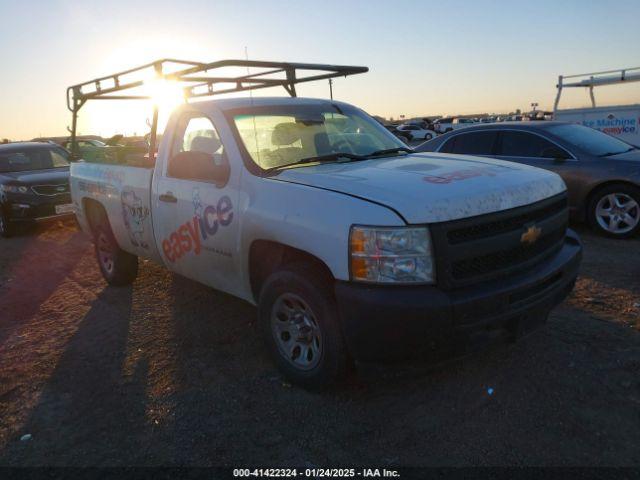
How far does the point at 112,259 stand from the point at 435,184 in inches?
161

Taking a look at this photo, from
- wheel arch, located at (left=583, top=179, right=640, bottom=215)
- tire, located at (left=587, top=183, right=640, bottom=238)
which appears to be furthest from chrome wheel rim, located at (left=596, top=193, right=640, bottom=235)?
wheel arch, located at (left=583, top=179, right=640, bottom=215)

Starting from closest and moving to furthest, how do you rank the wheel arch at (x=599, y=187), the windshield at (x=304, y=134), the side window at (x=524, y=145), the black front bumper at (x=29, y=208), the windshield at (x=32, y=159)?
1. the windshield at (x=304, y=134)
2. the wheel arch at (x=599, y=187)
3. the side window at (x=524, y=145)
4. the black front bumper at (x=29, y=208)
5. the windshield at (x=32, y=159)

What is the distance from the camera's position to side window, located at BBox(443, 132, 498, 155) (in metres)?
7.81

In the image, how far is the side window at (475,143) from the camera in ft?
25.6

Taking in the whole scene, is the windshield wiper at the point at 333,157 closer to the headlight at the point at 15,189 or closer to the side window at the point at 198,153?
the side window at the point at 198,153

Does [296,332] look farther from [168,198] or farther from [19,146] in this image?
[19,146]

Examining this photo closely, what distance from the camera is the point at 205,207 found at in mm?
3781

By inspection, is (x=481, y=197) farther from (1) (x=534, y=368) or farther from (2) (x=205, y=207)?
(2) (x=205, y=207)

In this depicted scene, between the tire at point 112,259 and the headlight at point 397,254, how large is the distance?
3.72 m

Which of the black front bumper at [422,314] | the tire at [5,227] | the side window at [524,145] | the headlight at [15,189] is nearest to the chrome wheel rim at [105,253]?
the black front bumper at [422,314]

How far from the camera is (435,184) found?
2920 mm

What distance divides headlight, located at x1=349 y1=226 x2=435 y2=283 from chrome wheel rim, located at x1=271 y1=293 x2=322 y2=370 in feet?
2.00

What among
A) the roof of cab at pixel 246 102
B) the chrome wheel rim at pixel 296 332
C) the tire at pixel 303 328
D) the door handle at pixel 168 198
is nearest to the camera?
the tire at pixel 303 328

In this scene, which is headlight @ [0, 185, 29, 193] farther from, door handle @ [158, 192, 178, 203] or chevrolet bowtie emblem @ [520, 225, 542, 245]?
chevrolet bowtie emblem @ [520, 225, 542, 245]
